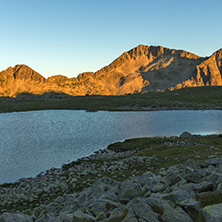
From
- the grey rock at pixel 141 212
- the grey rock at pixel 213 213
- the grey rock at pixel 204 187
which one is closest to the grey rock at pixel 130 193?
the grey rock at pixel 141 212

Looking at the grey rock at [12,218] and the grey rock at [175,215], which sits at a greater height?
the grey rock at [175,215]

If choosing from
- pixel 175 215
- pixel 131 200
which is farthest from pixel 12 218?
pixel 175 215

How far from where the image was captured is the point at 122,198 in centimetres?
1195

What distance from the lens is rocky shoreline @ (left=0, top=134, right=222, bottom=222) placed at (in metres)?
9.26

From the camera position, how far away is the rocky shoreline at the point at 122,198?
926 centimetres

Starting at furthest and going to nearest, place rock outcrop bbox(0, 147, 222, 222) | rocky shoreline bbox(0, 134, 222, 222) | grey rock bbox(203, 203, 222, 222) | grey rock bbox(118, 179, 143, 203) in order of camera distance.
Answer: grey rock bbox(118, 179, 143, 203), rocky shoreline bbox(0, 134, 222, 222), rock outcrop bbox(0, 147, 222, 222), grey rock bbox(203, 203, 222, 222)

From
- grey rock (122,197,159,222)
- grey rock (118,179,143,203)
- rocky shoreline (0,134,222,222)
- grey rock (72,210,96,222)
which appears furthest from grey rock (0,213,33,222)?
grey rock (122,197,159,222)

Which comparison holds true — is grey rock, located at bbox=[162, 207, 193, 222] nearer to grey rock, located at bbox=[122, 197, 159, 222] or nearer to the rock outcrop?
the rock outcrop

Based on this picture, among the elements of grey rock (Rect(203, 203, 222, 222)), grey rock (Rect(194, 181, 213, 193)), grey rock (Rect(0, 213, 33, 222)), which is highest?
grey rock (Rect(203, 203, 222, 222))

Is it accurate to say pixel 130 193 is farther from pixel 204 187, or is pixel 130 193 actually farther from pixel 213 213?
pixel 213 213

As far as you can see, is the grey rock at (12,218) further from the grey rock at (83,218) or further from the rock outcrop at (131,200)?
the grey rock at (83,218)

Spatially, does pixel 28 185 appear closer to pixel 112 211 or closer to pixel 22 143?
pixel 112 211

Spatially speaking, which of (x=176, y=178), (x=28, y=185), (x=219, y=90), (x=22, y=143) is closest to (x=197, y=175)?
(x=176, y=178)

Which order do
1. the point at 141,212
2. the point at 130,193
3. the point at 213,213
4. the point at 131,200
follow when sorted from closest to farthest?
the point at 213,213 < the point at 141,212 < the point at 131,200 < the point at 130,193
